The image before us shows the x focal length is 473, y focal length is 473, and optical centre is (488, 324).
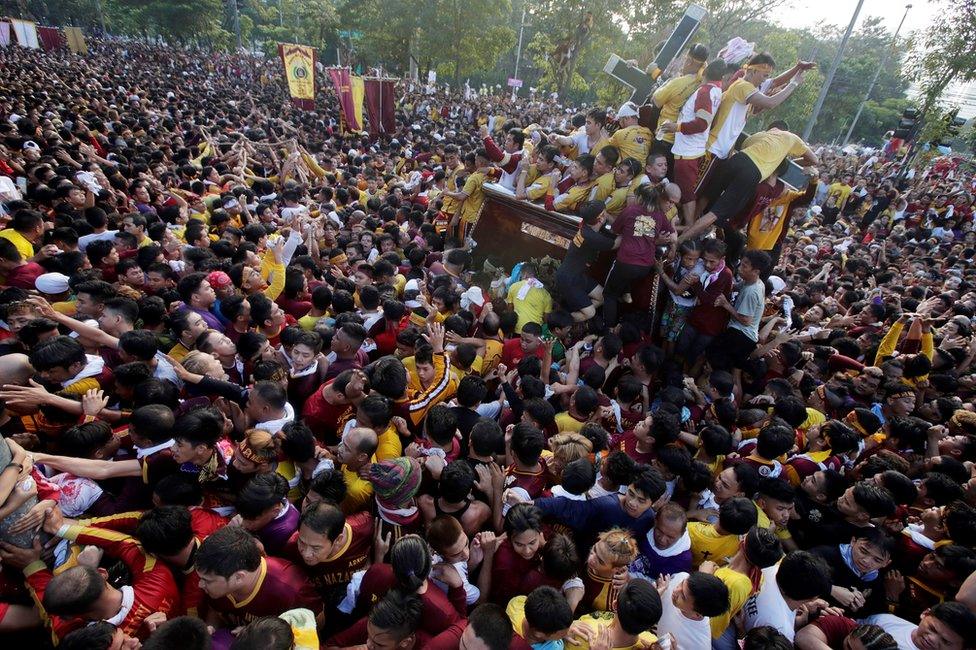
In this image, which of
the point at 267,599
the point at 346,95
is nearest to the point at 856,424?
the point at 267,599

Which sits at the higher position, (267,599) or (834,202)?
(267,599)

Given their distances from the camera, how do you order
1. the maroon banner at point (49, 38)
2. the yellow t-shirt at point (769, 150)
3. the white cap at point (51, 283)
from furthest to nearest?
the maroon banner at point (49, 38) < the yellow t-shirt at point (769, 150) < the white cap at point (51, 283)

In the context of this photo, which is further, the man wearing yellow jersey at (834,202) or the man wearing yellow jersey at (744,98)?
the man wearing yellow jersey at (834,202)

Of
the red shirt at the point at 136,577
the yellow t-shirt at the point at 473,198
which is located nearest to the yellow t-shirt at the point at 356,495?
the red shirt at the point at 136,577

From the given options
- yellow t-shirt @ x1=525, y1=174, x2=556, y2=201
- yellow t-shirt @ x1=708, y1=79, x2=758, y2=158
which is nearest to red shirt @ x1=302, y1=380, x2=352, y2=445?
yellow t-shirt @ x1=525, y1=174, x2=556, y2=201

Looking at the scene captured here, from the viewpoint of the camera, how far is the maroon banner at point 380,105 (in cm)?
1677

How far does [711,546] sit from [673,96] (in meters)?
4.75

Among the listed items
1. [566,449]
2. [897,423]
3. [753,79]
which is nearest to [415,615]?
[566,449]

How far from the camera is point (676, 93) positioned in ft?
17.6

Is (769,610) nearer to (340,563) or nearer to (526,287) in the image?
(340,563)

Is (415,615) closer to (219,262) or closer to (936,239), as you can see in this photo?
(219,262)

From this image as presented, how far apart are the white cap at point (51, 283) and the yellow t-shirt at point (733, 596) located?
5732 millimetres

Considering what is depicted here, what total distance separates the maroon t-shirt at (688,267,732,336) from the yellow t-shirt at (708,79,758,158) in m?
1.45

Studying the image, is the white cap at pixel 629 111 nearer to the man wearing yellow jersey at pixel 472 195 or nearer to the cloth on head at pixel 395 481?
the man wearing yellow jersey at pixel 472 195
